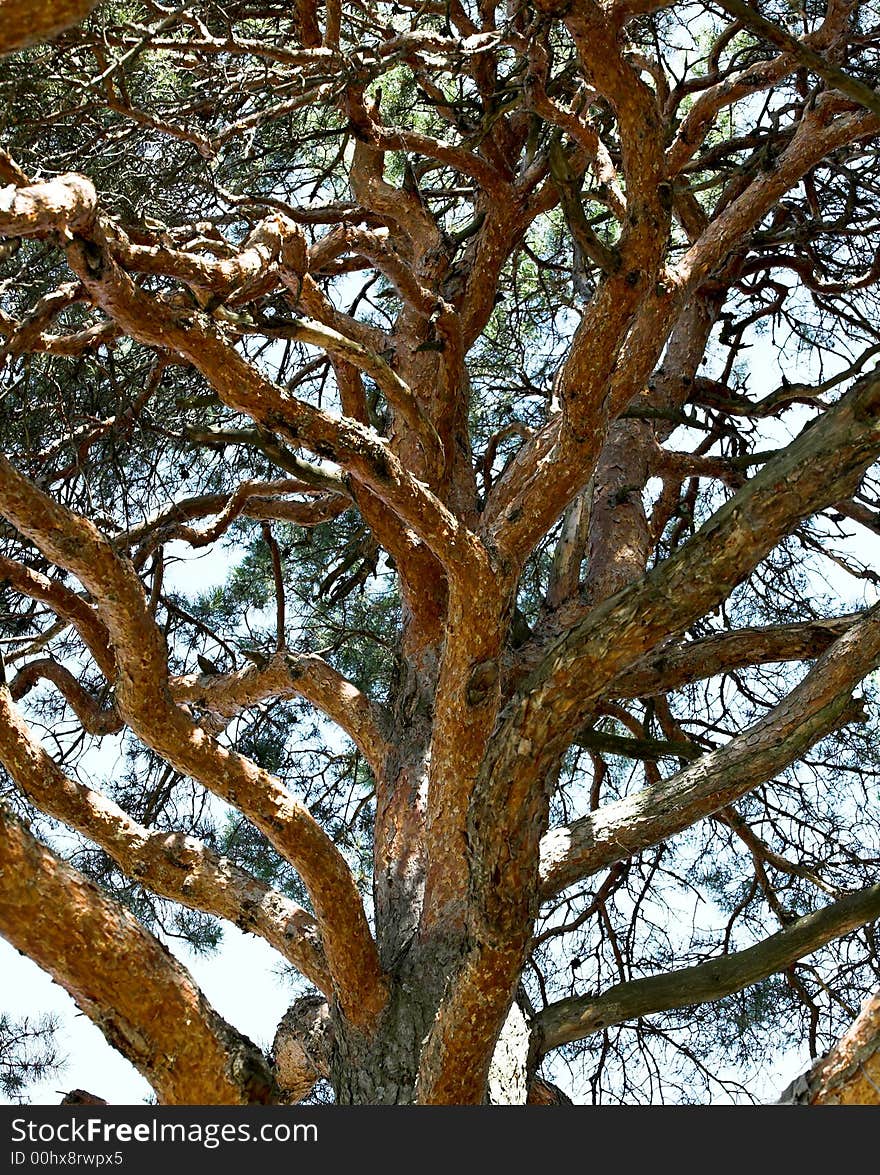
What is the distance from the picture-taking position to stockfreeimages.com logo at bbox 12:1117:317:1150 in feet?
8.74

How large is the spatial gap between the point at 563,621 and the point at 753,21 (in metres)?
1.99

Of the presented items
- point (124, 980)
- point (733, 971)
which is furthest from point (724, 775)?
point (124, 980)

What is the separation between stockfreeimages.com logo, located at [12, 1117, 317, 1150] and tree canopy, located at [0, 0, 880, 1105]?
0.26 ft

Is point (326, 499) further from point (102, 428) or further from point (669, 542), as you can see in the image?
point (669, 542)

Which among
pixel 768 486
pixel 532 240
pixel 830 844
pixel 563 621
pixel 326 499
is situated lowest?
pixel 768 486

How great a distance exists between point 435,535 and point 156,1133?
1.48 meters

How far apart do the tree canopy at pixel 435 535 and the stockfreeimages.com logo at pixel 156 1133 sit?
79 mm

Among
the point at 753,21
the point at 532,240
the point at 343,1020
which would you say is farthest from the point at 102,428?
the point at 532,240

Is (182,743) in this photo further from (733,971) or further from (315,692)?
(733,971)

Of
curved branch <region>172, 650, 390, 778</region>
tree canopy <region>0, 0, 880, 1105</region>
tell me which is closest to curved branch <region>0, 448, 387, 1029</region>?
tree canopy <region>0, 0, 880, 1105</region>

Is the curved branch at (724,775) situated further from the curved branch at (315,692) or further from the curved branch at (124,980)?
the curved branch at (315,692)

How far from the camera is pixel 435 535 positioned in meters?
3.23

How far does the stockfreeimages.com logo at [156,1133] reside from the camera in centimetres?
266

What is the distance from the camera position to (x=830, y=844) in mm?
5309
